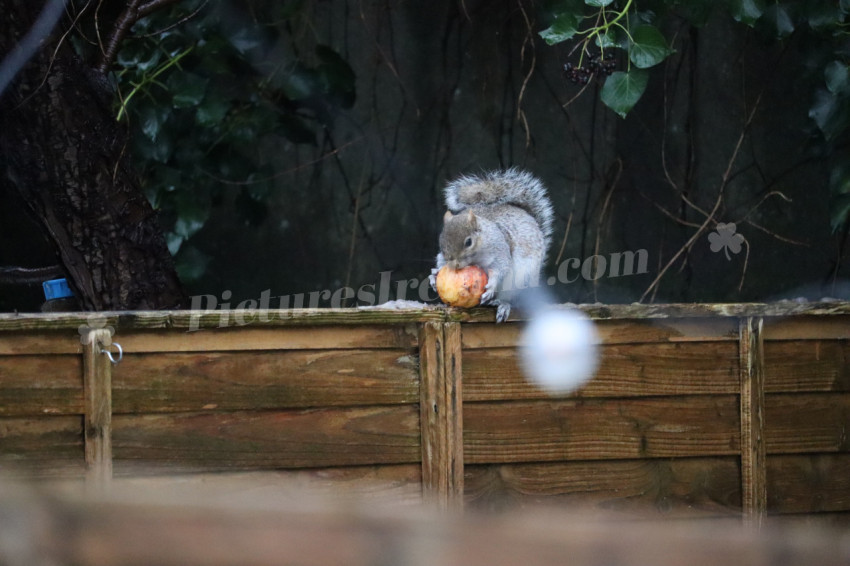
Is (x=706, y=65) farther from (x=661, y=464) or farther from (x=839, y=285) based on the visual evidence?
(x=661, y=464)

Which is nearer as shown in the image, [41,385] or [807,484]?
[41,385]

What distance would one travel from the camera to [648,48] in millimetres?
2193

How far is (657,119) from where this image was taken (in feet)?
10.6

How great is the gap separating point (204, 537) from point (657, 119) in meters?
3.07

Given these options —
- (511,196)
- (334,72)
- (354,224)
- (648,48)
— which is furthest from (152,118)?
(648,48)

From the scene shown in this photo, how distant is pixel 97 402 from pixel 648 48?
1.47m

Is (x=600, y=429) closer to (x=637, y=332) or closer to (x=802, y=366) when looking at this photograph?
(x=637, y=332)

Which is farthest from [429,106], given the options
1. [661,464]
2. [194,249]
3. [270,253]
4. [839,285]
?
[661,464]

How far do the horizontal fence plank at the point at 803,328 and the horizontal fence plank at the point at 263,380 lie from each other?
0.74m

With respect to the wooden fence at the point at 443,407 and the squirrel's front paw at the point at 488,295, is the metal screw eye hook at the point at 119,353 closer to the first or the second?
the wooden fence at the point at 443,407

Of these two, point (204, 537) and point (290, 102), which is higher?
point (290, 102)

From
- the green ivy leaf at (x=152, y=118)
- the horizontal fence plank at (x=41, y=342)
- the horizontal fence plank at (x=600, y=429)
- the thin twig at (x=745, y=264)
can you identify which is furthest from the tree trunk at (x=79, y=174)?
the thin twig at (x=745, y=264)

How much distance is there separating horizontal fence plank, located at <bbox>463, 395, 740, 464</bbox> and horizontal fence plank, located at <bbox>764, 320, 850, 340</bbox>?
0.17 metres

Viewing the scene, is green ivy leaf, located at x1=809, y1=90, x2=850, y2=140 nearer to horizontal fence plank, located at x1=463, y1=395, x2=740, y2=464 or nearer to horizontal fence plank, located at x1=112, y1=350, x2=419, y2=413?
horizontal fence plank, located at x1=463, y1=395, x2=740, y2=464
